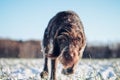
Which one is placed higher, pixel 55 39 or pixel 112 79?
pixel 55 39

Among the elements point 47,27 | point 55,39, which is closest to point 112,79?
point 55,39

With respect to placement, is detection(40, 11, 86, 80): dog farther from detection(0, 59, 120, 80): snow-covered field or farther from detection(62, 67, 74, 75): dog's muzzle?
detection(0, 59, 120, 80): snow-covered field

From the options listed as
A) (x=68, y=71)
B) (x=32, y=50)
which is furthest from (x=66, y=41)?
(x=32, y=50)

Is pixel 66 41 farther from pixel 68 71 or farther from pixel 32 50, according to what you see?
pixel 32 50

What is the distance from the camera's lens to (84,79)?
7.99 meters

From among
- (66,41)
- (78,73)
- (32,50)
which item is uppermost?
(66,41)

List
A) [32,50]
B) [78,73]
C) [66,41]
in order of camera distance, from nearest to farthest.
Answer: [66,41] → [78,73] → [32,50]

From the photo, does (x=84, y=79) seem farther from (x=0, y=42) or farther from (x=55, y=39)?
(x=0, y=42)

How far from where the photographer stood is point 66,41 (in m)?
8.78

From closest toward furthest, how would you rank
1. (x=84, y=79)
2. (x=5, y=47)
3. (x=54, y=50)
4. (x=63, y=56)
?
1. (x=84, y=79)
2. (x=63, y=56)
3. (x=54, y=50)
4. (x=5, y=47)

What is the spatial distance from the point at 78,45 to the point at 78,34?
30 centimetres

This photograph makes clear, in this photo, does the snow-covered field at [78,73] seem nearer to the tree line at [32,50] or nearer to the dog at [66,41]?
the dog at [66,41]

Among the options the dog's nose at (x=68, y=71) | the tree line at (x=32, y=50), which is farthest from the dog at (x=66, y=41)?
the tree line at (x=32, y=50)

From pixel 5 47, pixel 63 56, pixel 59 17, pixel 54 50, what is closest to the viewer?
pixel 63 56
